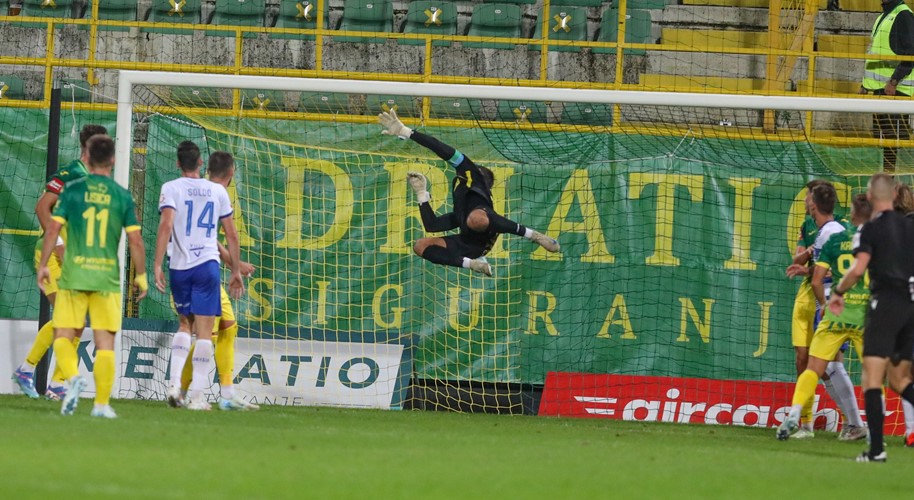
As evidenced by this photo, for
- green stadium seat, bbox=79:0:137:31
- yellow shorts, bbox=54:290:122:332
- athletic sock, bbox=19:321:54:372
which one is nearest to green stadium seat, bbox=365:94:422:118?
green stadium seat, bbox=79:0:137:31

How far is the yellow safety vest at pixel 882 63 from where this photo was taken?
1609cm

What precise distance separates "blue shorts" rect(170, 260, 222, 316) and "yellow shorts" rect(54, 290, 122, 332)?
1279 millimetres

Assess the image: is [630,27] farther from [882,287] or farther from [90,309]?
[90,309]

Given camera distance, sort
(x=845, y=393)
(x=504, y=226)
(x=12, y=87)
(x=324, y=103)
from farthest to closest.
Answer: (x=12, y=87) < (x=324, y=103) < (x=504, y=226) < (x=845, y=393)

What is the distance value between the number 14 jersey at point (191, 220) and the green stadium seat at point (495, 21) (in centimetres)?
853

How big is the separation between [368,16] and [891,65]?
23.8 ft

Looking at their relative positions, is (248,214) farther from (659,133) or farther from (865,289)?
(865,289)

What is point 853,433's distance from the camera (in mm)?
11180

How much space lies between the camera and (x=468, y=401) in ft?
44.5

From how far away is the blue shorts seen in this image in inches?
403

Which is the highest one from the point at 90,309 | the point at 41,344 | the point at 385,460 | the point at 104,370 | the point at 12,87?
the point at 12,87

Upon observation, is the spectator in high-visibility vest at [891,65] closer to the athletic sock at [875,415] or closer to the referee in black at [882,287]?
the referee in black at [882,287]

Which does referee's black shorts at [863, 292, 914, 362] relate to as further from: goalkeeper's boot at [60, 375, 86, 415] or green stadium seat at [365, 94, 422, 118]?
green stadium seat at [365, 94, 422, 118]

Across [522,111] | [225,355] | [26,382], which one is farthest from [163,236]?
[522,111]
